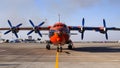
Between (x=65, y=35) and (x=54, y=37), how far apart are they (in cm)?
150

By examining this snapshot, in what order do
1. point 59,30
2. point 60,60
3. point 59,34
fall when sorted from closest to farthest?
point 60,60
point 59,34
point 59,30

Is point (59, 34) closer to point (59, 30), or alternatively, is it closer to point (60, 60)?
point (59, 30)

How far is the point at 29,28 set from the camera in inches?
1886

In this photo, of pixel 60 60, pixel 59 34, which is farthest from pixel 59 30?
pixel 60 60

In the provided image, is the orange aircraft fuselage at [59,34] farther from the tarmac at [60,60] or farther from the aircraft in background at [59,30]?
the tarmac at [60,60]

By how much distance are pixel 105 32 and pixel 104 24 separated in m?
1.54

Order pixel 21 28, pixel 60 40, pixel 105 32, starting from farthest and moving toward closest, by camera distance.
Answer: pixel 21 28
pixel 105 32
pixel 60 40

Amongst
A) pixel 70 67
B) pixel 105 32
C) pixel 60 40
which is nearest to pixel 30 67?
pixel 70 67

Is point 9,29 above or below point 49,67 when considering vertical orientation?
above

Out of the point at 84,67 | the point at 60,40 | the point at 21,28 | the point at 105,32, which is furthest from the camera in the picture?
the point at 21,28

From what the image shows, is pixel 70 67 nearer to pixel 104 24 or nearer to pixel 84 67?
pixel 84 67

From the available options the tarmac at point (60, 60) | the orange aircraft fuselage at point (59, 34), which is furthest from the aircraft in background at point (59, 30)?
the tarmac at point (60, 60)

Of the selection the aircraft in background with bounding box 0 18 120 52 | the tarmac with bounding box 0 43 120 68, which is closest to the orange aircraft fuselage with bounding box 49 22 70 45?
the aircraft in background with bounding box 0 18 120 52

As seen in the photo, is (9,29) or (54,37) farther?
(9,29)
